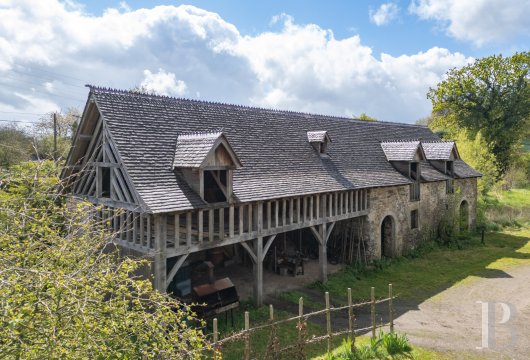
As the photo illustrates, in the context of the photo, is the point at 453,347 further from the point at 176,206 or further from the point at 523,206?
the point at 523,206

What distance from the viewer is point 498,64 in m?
38.2

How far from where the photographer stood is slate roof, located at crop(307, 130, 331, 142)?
19.0 meters

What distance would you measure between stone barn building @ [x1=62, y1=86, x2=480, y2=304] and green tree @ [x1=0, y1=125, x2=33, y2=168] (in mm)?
13869

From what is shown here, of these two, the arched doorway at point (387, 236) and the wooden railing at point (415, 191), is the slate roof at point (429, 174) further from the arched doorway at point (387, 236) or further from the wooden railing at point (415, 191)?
the arched doorway at point (387, 236)

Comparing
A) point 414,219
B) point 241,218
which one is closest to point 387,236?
point 414,219

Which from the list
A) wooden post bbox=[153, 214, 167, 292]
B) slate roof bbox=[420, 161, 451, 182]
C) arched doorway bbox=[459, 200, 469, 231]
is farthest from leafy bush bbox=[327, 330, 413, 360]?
arched doorway bbox=[459, 200, 469, 231]

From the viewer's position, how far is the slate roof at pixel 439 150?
81.0 feet

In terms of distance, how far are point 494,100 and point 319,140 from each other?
29.0m

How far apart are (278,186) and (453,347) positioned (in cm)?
770

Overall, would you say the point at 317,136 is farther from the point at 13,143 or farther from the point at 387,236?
the point at 13,143

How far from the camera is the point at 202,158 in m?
11.9

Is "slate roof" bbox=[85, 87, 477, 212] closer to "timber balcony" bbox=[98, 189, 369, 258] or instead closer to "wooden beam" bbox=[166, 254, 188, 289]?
"timber balcony" bbox=[98, 189, 369, 258]

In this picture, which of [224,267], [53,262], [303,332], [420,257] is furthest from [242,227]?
[420,257]

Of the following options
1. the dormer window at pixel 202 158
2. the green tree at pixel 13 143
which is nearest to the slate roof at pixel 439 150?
the dormer window at pixel 202 158
